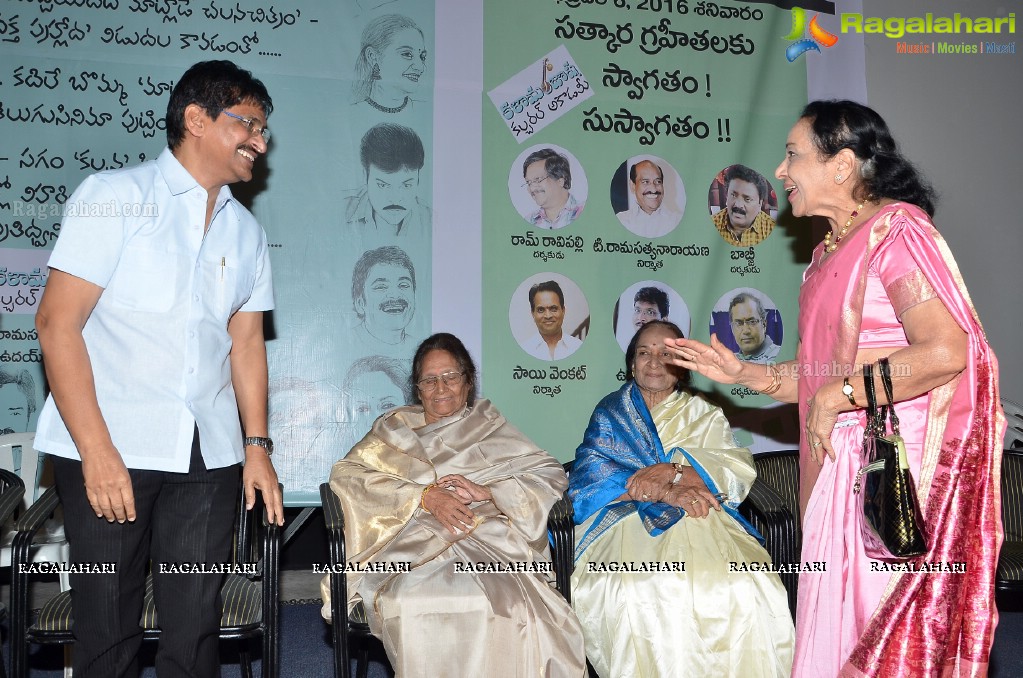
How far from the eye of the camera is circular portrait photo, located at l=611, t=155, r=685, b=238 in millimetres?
4516

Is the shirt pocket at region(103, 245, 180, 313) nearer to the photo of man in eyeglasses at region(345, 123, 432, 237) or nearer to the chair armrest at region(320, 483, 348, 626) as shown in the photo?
the chair armrest at region(320, 483, 348, 626)

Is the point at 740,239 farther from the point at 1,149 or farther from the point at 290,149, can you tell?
the point at 1,149

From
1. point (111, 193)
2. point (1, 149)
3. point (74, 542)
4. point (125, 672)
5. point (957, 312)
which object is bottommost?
point (125, 672)

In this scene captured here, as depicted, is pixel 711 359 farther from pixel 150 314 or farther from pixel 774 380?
pixel 150 314

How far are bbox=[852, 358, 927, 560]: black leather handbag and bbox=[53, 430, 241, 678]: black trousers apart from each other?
182 centimetres

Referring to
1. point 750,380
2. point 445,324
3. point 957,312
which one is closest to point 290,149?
point 445,324

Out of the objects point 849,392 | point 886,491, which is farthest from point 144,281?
point 886,491

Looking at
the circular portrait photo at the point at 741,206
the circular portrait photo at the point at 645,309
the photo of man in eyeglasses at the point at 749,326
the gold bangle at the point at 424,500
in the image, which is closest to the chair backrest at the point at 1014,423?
the photo of man in eyeglasses at the point at 749,326

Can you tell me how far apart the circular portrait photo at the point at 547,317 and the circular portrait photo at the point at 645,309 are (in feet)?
0.70

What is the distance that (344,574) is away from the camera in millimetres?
3088

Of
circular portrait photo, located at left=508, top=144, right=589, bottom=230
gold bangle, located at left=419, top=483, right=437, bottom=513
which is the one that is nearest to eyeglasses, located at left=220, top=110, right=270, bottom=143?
gold bangle, located at left=419, top=483, right=437, bottom=513

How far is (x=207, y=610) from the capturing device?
2.53 meters

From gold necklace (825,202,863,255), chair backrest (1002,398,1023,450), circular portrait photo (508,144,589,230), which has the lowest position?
chair backrest (1002,398,1023,450)

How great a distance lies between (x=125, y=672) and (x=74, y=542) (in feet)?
1.35
